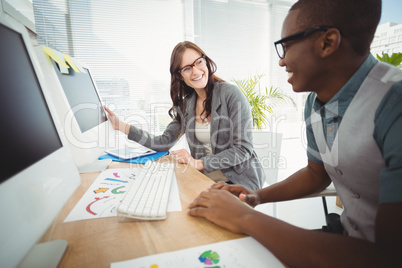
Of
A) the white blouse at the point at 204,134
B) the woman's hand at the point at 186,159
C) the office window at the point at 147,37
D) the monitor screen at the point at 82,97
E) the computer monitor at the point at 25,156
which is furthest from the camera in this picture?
the office window at the point at 147,37

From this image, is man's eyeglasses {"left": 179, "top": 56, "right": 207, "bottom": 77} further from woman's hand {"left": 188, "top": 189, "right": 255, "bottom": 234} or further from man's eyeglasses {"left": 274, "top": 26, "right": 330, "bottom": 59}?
woman's hand {"left": 188, "top": 189, "right": 255, "bottom": 234}

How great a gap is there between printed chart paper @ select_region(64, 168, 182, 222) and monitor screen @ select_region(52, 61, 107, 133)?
25cm

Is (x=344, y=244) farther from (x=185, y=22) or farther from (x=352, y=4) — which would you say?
(x=185, y=22)

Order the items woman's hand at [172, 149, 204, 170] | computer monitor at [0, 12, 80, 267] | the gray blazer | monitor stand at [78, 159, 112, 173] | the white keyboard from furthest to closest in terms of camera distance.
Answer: the gray blazer → woman's hand at [172, 149, 204, 170] → monitor stand at [78, 159, 112, 173] → the white keyboard → computer monitor at [0, 12, 80, 267]

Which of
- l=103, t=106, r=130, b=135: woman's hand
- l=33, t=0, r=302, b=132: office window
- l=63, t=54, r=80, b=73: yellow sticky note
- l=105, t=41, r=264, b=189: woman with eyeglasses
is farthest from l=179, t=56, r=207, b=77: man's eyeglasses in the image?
l=33, t=0, r=302, b=132: office window

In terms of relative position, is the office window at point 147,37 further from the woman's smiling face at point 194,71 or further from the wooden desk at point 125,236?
the wooden desk at point 125,236

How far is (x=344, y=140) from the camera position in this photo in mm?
664

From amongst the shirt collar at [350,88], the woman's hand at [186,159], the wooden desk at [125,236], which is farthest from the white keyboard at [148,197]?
the shirt collar at [350,88]

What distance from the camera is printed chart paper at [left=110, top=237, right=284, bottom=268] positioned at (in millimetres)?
428

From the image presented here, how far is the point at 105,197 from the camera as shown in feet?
2.51

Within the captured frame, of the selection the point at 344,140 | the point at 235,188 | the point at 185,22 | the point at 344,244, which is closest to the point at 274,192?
the point at 235,188

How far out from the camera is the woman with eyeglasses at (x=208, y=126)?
1.37 m

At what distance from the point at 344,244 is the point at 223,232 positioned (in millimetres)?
251

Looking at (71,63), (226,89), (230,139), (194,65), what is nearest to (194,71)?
(194,65)
